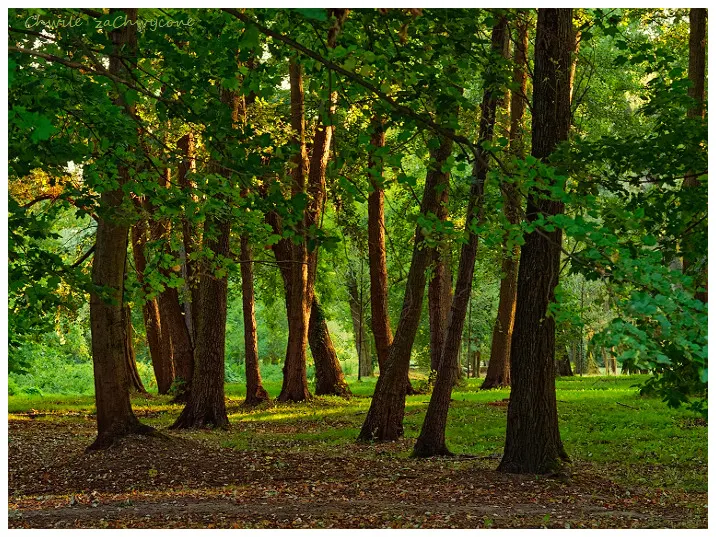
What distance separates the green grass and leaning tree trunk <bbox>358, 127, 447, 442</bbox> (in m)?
0.66

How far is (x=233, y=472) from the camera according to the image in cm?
1105

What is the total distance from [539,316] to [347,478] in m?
3.08

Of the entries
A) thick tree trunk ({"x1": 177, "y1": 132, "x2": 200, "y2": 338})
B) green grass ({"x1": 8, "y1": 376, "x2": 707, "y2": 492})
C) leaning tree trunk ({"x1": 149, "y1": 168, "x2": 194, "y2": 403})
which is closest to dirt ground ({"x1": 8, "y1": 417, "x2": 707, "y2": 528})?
green grass ({"x1": 8, "y1": 376, "x2": 707, "y2": 492})

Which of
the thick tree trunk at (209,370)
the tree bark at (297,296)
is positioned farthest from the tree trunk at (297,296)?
the thick tree trunk at (209,370)

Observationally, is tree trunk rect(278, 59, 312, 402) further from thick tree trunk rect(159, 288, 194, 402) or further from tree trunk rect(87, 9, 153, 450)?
tree trunk rect(87, 9, 153, 450)

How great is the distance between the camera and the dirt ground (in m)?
7.75

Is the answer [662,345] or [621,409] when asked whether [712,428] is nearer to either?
[662,345]

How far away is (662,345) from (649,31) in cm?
1850

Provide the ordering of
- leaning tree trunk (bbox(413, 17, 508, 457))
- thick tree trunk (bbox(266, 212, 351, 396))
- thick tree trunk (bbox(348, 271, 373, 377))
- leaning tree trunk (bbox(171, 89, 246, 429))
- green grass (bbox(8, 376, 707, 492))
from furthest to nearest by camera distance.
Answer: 1. thick tree trunk (bbox(348, 271, 373, 377))
2. thick tree trunk (bbox(266, 212, 351, 396))
3. leaning tree trunk (bbox(171, 89, 246, 429))
4. leaning tree trunk (bbox(413, 17, 508, 457))
5. green grass (bbox(8, 376, 707, 492))

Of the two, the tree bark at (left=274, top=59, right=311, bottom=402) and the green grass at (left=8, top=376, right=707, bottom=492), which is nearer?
the green grass at (left=8, top=376, right=707, bottom=492)

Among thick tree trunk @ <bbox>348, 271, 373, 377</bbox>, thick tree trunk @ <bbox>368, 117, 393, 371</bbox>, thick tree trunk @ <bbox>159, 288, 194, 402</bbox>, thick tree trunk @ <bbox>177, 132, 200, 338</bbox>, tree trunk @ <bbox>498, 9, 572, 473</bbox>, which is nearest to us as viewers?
tree trunk @ <bbox>498, 9, 572, 473</bbox>

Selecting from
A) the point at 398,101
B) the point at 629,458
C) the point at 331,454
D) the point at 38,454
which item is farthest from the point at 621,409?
the point at 398,101

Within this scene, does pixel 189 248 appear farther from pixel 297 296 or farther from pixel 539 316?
pixel 539 316
